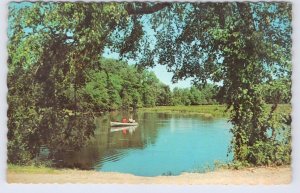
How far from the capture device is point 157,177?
327 inches

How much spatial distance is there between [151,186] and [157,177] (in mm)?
115

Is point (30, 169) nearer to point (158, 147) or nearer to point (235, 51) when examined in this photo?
point (158, 147)

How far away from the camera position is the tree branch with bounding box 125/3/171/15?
8.52m

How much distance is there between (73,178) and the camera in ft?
27.6

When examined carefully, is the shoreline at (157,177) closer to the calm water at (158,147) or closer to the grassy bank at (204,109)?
the calm water at (158,147)

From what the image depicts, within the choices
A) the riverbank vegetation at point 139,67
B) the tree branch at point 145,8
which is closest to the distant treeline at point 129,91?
the riverbank vegetation at point 139,67

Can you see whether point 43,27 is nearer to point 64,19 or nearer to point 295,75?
point 64,19

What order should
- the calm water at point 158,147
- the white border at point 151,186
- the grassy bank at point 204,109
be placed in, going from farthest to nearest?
the grassy bank at point 204,109 → the calm water at point 158,147 → the white border at point 151,186

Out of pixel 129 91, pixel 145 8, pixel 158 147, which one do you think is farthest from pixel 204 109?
pixel 145 8

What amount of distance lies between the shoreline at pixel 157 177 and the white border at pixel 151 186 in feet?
0.18

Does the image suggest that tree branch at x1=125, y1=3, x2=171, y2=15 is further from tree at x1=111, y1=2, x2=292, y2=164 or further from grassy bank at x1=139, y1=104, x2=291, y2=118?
grassy bank at x1=139, y1=104, x2=291, y2=118

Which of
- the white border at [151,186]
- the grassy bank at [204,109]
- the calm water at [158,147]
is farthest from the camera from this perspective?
the grassy bank at [204,109]

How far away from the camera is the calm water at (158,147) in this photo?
27.5ft

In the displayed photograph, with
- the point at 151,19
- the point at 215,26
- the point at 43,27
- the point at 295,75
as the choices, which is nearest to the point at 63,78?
the point at 43,27
